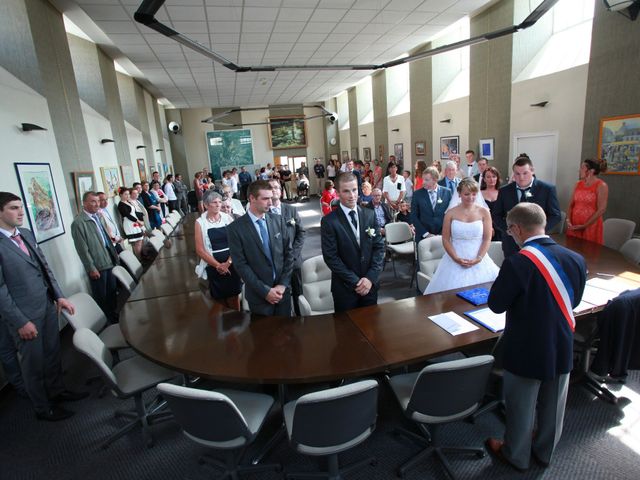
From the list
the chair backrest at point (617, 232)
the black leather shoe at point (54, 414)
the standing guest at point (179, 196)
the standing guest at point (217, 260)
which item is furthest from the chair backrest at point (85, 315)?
the standing guest at point (179, 196)

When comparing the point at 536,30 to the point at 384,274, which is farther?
the point at 536,30

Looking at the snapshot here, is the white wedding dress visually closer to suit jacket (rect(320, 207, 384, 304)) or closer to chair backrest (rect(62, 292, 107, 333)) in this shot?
suit jacket (rect(320, 207, 384, 304))

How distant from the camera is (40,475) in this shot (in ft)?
8.16

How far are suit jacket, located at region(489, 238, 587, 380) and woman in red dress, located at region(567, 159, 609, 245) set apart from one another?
10.4 ft

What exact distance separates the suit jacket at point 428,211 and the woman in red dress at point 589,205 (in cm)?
155

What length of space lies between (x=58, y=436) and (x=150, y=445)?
0.84 m

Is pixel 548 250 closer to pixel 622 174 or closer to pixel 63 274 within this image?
pixel 622 174

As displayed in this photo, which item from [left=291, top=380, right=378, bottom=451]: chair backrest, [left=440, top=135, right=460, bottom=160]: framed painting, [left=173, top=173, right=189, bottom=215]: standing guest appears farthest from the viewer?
[left=173, top=173, right=189, bottom=215]: standing guest

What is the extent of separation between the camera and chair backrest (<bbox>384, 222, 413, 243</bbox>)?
18.4ft

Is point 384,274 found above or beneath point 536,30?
beneath

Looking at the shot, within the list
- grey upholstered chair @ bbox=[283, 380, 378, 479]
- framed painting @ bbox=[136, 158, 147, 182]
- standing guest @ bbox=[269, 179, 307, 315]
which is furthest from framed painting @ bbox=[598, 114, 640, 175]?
framed painting @ bbox=[136, 158, 147, 182]

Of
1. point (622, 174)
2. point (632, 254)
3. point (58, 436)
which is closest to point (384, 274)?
point (632, 254)

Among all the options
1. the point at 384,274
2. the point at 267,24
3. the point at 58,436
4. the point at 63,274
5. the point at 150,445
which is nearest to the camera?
the point at 150,445

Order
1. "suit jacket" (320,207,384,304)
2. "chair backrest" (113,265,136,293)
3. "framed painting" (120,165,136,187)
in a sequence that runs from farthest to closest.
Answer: "framed painting" (120,165,136,187) < "chair backrest" (113,265,136,293) < "suit jacket" (320,207,384,304)
